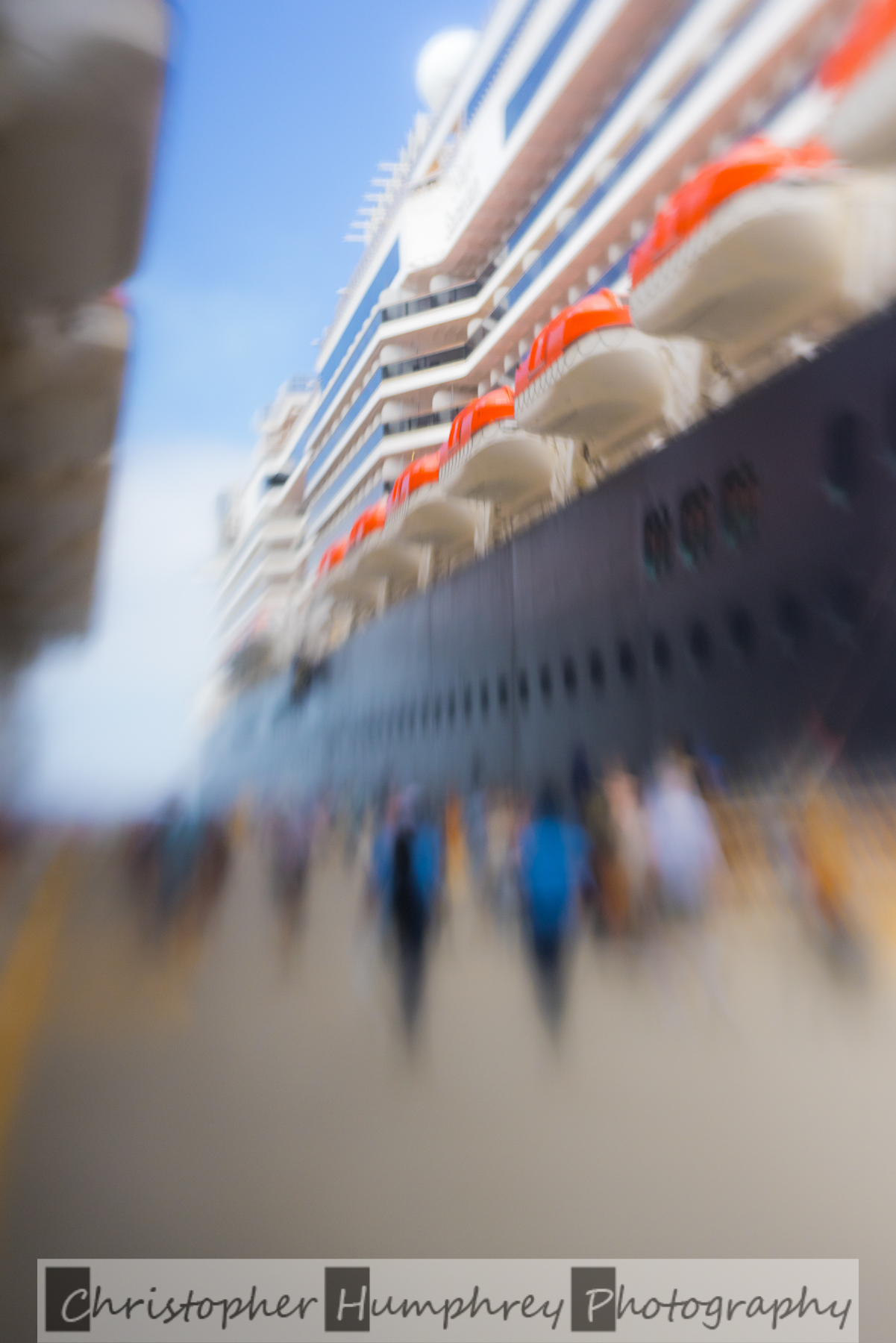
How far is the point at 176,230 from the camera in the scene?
1.88 meters

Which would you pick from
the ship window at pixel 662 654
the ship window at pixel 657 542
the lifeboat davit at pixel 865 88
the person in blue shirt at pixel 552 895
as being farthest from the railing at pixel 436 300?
the person in blue shirt at pixel 552 895

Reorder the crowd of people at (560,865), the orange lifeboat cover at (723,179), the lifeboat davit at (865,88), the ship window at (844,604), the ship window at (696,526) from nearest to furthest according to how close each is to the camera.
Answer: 1. the lifeboat davit at (865,88)
2. the orange lifeboat cover at (723,179)
3. the ship window at (844,604)
4. the crowd of people at (560,865)
5. the ship window at (696,526)

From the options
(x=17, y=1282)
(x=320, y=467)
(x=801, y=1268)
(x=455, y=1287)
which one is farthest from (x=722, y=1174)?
(x=320, y=467)

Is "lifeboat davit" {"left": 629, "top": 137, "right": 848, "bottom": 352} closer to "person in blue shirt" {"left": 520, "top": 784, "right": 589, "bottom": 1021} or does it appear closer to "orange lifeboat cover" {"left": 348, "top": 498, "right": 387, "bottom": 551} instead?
"orange lifeboat cover" {"left": 348, "top": 498, "right": 387, "bottom": 551}

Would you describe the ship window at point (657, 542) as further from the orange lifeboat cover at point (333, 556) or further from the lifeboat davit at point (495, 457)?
the orange lifeboat cover at point (333, 556)

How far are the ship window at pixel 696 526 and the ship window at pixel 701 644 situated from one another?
143 millimetres

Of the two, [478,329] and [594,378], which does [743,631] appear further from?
[478,329]

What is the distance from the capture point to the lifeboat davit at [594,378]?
1.88m

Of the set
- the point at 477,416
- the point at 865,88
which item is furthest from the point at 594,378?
the point at 865,88

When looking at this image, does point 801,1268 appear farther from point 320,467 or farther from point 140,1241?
point 320,467

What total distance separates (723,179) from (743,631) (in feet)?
2.79

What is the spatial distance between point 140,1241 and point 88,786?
905 mm

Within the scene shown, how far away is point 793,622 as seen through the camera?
5.54 ft

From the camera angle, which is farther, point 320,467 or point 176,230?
point 320,467
